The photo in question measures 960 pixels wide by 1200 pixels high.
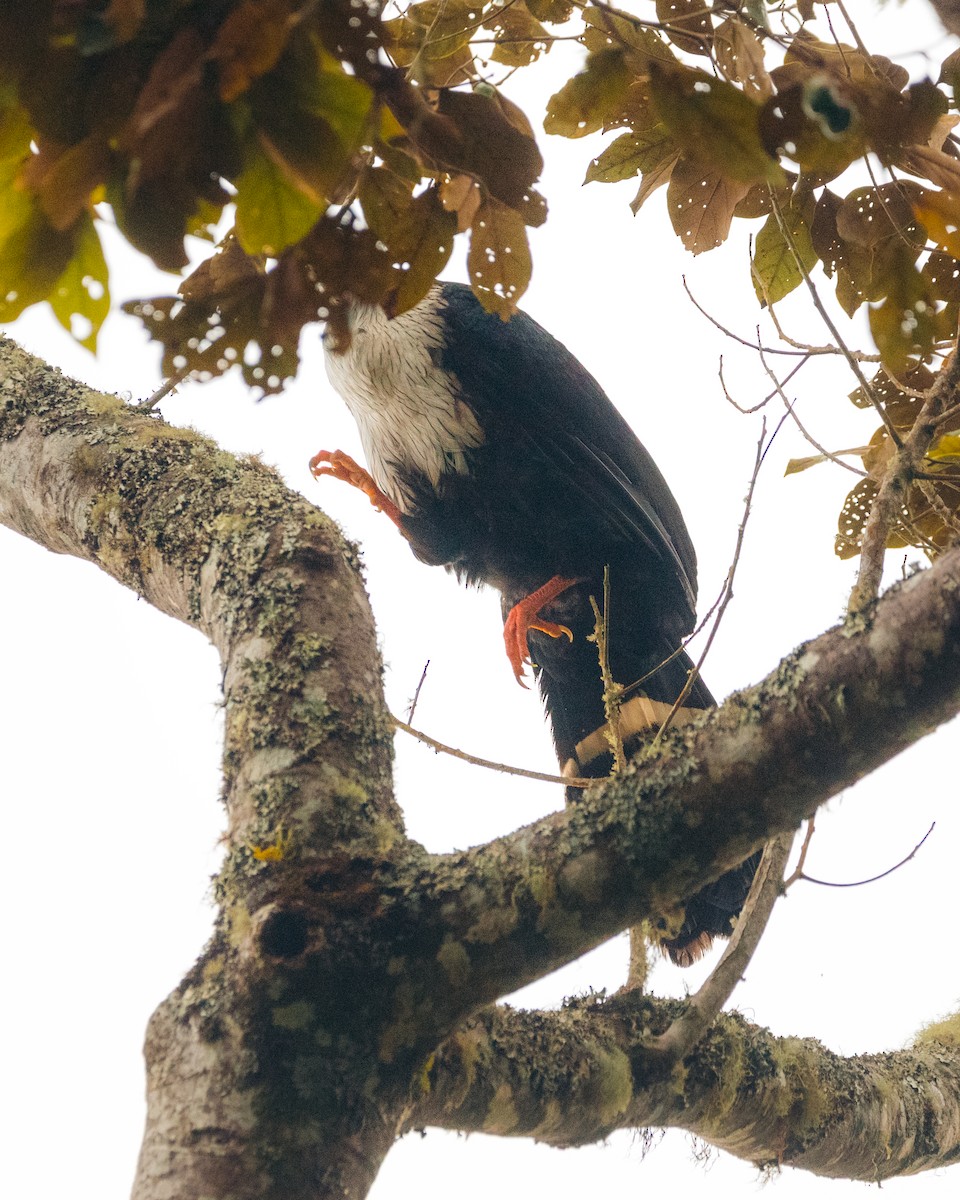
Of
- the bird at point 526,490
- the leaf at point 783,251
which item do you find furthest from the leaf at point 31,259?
the bird at point 526,490

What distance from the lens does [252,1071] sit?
131 centimetres

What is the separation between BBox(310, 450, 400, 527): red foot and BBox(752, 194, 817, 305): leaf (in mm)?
1519

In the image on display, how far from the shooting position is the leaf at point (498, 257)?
1.30 metres

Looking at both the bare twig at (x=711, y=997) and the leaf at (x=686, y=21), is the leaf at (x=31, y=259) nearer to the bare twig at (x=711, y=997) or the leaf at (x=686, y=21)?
the leaf at (x=686, y=21)

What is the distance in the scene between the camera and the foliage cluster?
92cm

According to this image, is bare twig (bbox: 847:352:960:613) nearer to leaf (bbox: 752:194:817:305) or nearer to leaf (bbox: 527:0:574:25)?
leaf (bbox: 752:194:817:305)

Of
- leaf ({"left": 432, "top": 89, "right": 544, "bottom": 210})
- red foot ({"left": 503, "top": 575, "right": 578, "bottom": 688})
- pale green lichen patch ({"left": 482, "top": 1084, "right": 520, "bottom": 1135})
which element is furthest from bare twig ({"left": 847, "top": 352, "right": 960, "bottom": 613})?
red foot ({"left": 503, "top": 575, "right": 578, "bottom": 688})

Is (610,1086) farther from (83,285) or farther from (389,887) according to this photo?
(83,285)

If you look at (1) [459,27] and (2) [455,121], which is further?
(1) [459,27]

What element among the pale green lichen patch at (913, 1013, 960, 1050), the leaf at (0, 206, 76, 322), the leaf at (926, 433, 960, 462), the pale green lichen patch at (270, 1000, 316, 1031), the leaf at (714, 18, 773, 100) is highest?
the leaf at (926, 433, 960, 462)

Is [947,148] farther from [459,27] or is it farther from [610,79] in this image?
[459,27]

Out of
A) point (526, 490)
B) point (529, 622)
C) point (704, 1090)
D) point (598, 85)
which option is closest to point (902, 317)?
point (598, 85)

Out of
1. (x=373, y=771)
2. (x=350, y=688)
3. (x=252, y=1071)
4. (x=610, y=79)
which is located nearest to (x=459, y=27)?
(x=610, y=79)

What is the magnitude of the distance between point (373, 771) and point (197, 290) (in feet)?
2.37
